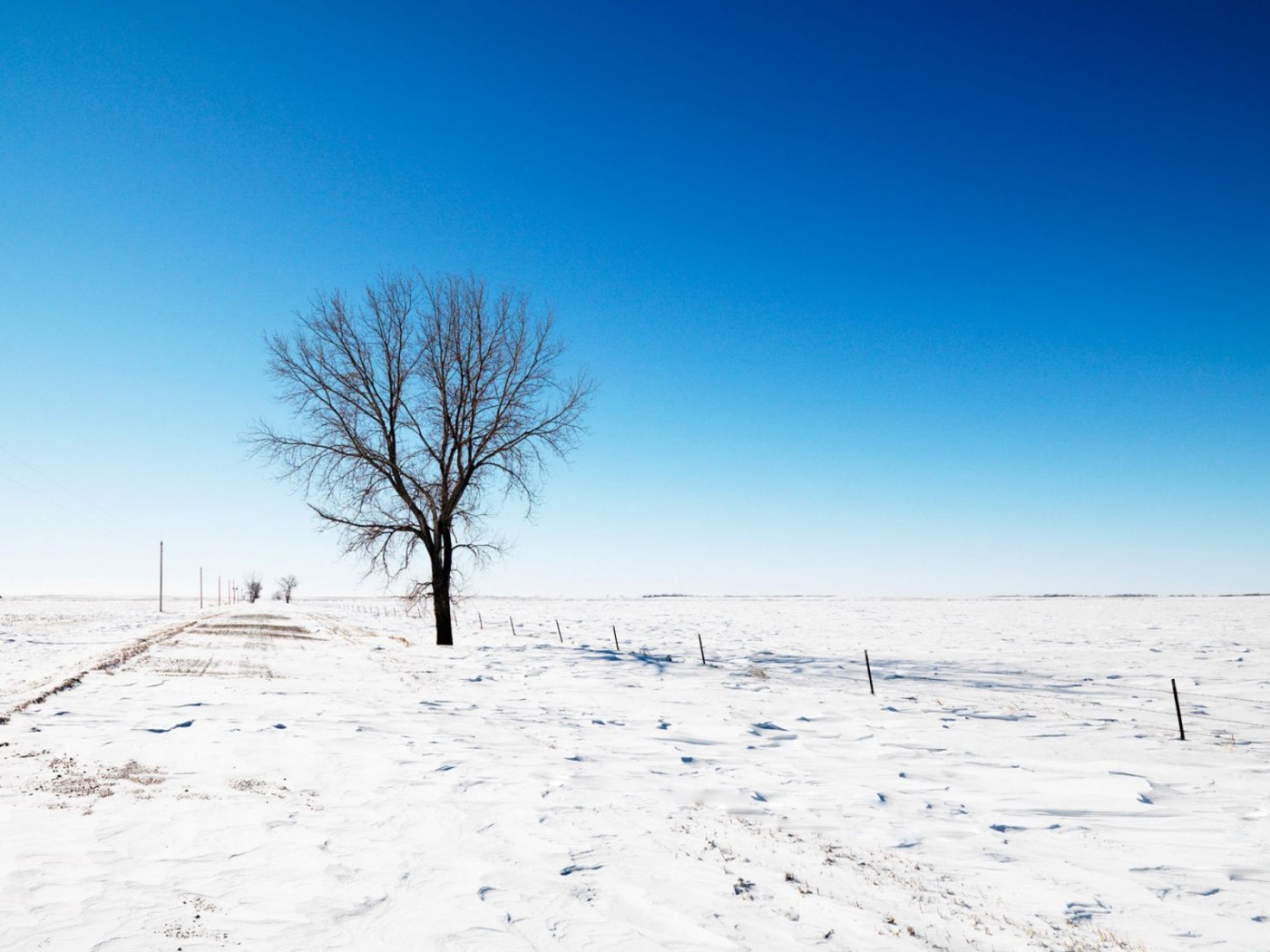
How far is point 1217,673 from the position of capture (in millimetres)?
17781

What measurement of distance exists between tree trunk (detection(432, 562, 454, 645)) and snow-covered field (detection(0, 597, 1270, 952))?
28.8ft

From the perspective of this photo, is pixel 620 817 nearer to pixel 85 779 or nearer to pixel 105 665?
pixel 85 779

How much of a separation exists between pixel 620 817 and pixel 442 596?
1793cm

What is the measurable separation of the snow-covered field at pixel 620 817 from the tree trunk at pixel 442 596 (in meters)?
8.79

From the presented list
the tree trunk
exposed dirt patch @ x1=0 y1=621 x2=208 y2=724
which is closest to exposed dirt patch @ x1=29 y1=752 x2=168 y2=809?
exposed dirt patch @ x1=0 y1=621 x2=208 y2=724

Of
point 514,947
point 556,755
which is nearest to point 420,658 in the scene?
point 556,755

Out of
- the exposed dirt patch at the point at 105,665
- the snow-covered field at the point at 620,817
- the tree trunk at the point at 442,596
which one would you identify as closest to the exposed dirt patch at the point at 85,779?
the snow-covered field at the point at 620,817

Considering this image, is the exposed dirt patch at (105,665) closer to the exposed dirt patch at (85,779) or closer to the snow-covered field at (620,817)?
the snow-covered field at (620,817)

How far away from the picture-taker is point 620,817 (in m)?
6.20

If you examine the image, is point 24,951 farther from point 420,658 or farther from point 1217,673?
point 1217,673

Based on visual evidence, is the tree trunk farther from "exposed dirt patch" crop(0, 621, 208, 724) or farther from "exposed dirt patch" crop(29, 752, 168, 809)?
"exposed dirt patch" crop(29, 752, 168, 809)

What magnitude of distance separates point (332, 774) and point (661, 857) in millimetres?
3918

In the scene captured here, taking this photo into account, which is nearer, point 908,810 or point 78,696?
point 908,810

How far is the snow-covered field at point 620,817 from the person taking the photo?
419 cm
